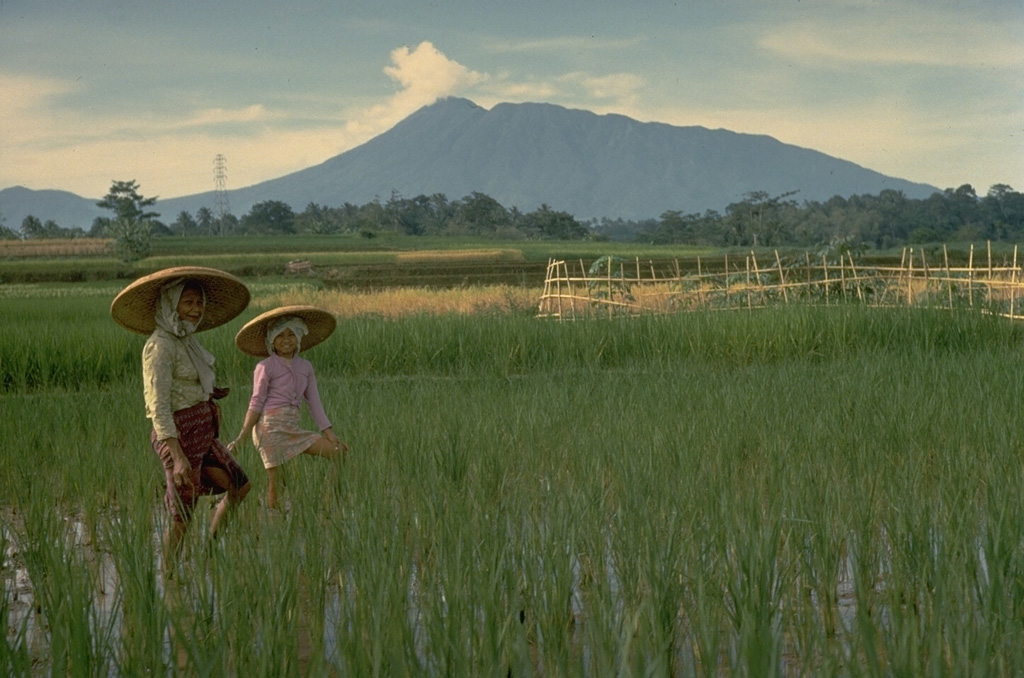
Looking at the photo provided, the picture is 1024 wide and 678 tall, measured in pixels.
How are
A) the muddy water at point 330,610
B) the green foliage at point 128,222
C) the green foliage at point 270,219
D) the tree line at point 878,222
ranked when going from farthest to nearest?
the green foliage at point 270,219 < the tree line at point 878,222 < the green foliage at point 128,222 < the muddy water at point 330,610

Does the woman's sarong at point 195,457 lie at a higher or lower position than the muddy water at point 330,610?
higher

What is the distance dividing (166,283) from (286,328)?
24.4 inches

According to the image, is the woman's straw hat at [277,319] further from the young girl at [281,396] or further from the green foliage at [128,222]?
the green foliage at [128,222]

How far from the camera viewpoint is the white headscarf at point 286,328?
13.6 ft

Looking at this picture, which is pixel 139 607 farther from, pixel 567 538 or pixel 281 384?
pixel 281 384

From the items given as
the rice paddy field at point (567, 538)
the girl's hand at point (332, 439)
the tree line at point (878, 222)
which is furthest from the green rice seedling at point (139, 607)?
the tree line at point (878, 222)

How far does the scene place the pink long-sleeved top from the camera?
410 centimetres

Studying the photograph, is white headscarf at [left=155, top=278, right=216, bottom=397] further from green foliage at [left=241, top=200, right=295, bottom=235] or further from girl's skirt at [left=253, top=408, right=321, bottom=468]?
green foliage at [left=241, top=200, right=295, bottom=235]

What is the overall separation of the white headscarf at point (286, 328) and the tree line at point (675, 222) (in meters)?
31.8

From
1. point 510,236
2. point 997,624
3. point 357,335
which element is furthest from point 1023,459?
point 510,236

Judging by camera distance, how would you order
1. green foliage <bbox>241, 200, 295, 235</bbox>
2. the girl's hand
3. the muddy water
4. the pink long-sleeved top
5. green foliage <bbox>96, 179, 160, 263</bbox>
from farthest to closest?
green foliage <bbox>241, 200, 295, 235</bbox> < green foliage <bbox>96, 179, 160, 263</bbox> < the girl's hand < the pink long-sleeved top < the muddy water

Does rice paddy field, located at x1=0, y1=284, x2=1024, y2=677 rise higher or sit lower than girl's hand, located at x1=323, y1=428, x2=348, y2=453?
lower

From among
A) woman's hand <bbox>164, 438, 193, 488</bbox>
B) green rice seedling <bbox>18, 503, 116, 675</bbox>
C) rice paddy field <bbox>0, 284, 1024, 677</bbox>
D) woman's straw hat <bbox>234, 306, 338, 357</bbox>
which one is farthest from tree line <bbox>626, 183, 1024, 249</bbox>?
green rice seedling <bbox>18, 503, 116, 675</bbox>

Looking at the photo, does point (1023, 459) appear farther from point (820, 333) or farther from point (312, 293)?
point (312, 293)
